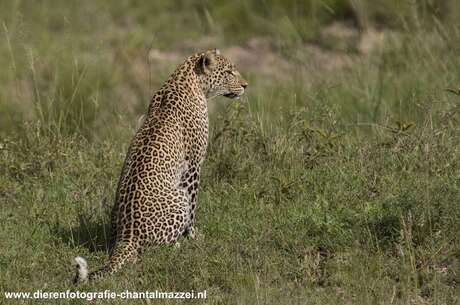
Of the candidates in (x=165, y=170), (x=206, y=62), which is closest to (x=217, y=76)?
(x=206, y=62)

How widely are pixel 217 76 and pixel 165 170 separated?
1322mm

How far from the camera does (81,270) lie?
818 centimetres

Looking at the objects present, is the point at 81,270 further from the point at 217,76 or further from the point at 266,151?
the point at 266,151

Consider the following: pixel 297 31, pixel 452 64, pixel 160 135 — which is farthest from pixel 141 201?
pixel 297 31

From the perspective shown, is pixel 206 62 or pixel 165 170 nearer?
pixel 165 170

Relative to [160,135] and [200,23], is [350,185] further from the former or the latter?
[200,23]

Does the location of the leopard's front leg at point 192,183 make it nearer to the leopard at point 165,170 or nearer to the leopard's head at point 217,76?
the leopard at point 165,170

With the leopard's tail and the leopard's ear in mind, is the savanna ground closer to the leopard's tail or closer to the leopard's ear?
the leopard's tail

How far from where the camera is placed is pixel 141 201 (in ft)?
29.5

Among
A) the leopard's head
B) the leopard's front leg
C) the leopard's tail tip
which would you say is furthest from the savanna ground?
the leopard's head

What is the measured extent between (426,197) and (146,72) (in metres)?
6.15

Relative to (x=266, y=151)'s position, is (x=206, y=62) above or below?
above

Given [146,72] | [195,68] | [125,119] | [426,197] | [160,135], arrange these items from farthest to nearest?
[146,72], [125,119], [195,68], [160,135], [426,197]

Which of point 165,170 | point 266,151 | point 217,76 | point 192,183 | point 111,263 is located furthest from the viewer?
point 266,151
